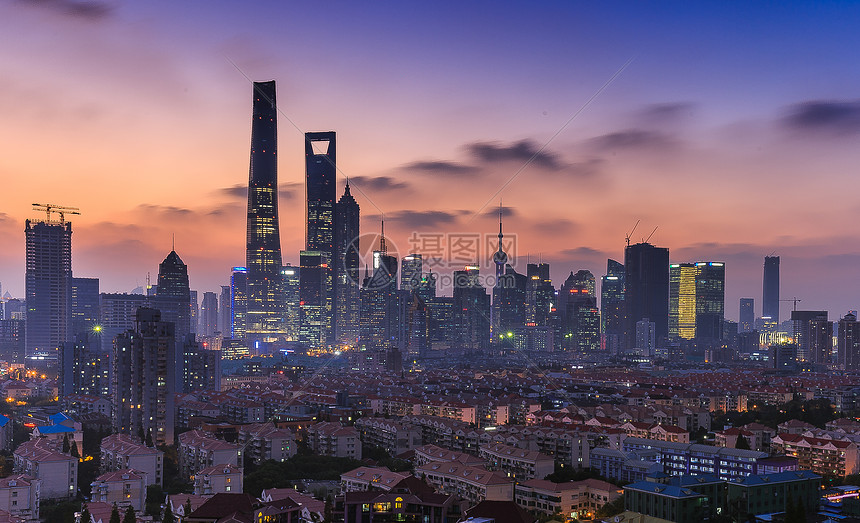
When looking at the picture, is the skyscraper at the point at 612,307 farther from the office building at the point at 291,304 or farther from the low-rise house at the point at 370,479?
the low-rise house at the point at 370,479

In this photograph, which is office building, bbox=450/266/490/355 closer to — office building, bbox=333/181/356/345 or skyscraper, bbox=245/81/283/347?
office building, bbox=333/181/356/345

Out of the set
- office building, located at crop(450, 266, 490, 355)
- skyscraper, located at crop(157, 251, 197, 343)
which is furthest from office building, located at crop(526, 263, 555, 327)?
skyscraper, located at crop(157, 251, 197, 343)

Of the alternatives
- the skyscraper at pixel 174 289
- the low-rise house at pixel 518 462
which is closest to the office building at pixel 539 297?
the skyscraper at pixel 174 289

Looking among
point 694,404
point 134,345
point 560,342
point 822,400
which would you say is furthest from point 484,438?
point 560,342

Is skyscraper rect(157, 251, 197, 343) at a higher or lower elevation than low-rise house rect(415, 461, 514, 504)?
higher

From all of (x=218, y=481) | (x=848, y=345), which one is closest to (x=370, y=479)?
(x=218, y=481)

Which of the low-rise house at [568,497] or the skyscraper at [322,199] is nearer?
the low-rise house at [568,497]
